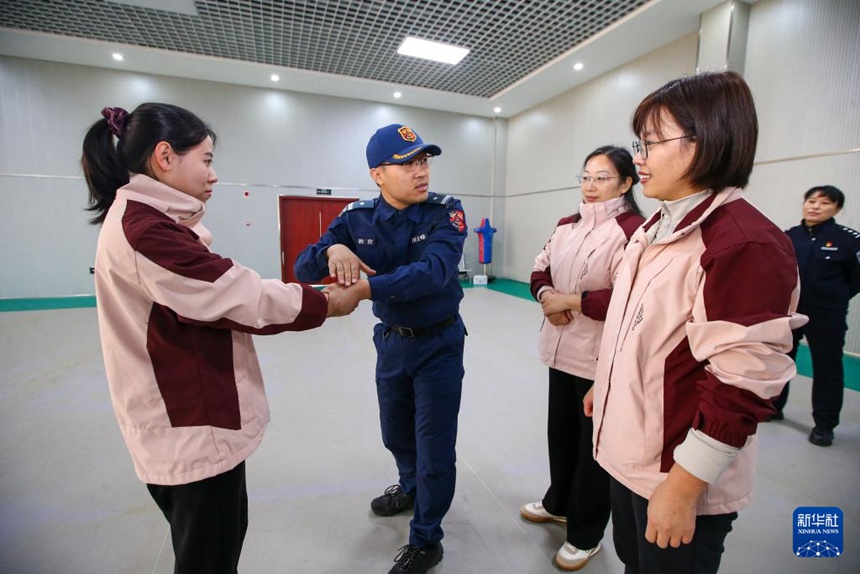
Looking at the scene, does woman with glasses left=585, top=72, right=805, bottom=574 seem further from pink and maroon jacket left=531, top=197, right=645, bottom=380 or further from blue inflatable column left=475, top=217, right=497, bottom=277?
blue inflatable column left=475, top=217, right=497, bottom=277

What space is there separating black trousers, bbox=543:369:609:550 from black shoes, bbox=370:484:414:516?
705 millimetres

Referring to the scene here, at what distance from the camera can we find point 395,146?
165cm

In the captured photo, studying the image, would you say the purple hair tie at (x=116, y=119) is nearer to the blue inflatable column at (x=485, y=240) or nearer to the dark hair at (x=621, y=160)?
the dark hair at (x=621, y=160)

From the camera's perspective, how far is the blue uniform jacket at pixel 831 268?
271 cm

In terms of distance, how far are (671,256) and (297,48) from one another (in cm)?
705

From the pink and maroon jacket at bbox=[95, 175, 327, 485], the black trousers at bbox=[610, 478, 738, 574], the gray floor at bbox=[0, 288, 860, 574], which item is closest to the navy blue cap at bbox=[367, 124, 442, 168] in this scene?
the pink and maroon jacket at bbox=[95, 175, 327, 485]

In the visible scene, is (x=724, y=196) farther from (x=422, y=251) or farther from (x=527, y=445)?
(x=527, y=445)

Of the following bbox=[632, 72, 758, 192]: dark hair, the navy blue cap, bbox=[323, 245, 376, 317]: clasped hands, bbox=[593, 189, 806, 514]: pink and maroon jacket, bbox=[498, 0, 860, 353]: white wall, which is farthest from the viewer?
bbox=[498, 0, 860, 353]: white wall

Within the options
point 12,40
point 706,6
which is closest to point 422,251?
point 706,6

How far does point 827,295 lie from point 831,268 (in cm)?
18

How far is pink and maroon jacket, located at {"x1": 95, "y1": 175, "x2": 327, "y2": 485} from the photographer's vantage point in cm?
98

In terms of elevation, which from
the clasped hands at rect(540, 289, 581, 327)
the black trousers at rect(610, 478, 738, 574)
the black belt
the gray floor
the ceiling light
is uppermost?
the ceiling light

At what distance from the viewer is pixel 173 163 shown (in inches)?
44.8

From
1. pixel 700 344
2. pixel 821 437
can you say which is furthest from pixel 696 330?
pixel 821 437
